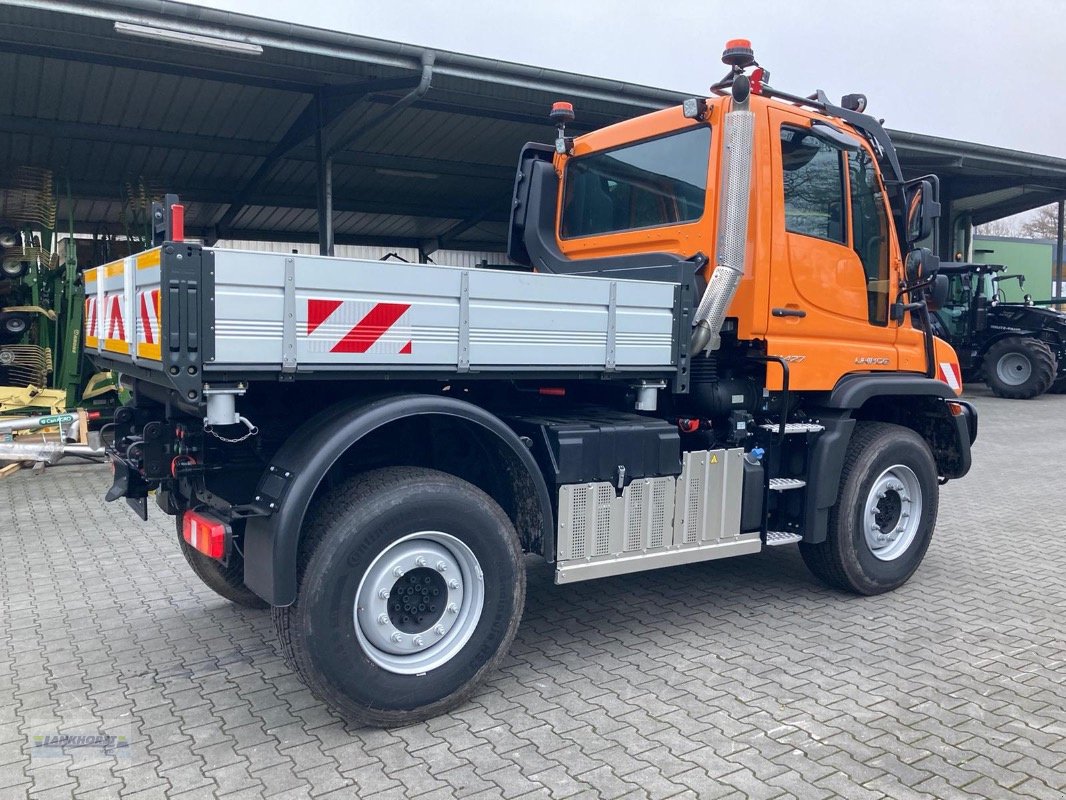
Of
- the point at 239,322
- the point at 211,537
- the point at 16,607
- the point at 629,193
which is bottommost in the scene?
the point at 16,607

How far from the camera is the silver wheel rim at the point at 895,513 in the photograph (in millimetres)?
5418

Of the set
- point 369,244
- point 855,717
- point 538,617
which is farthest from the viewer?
point 369,244

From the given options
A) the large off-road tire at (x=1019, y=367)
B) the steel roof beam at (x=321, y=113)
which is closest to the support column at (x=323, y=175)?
the steel roof beam at (x=321, y=113)

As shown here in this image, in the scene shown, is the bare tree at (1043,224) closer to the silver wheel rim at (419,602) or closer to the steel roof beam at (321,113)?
the steel roof beam at (321,113)

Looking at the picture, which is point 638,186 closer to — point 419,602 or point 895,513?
point 895,513

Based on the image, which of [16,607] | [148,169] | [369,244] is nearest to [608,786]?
[16,607]

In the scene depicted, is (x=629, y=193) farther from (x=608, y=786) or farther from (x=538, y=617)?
(x=608, y=786)

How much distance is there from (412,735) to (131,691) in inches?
53.5

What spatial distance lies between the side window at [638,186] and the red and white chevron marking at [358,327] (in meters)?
2.09

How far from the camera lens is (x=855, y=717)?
371 centimetres

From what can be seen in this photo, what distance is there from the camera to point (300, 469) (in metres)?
3.36

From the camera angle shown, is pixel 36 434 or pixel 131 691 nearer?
pixel 131 691

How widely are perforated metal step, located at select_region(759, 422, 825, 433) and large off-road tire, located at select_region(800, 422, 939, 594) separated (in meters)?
0.35

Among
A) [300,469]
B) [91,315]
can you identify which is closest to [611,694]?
[300,469]
